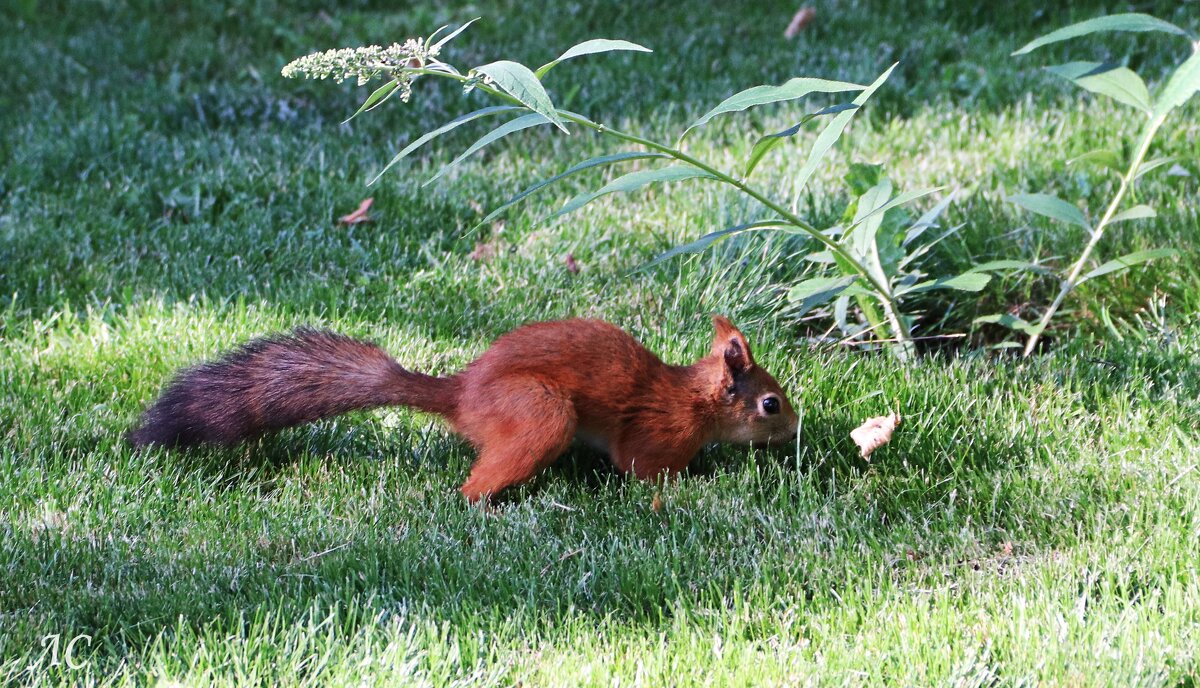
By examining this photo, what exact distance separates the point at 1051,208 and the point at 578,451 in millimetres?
1517

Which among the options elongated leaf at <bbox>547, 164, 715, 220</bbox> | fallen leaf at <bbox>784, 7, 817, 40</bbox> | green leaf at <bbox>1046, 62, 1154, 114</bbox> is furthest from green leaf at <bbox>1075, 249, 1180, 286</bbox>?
fallen leaf at <bbox>784, 7, 817, 40</bbox>

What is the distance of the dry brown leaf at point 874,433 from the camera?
125 inches

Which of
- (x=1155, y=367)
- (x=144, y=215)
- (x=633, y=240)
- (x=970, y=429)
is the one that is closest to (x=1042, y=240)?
(x=1155, y=367)

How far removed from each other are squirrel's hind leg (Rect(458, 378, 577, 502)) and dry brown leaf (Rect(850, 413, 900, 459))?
787 millimetres

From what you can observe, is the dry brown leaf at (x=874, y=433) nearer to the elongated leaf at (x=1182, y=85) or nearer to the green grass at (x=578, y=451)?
the green grass at (x=578, y=451)

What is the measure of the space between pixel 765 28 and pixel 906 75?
0.97 meters

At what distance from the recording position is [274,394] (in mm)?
3061

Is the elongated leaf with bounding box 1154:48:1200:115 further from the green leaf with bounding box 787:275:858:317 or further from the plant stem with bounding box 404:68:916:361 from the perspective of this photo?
the green leaf with bounding box 787:275:858:317

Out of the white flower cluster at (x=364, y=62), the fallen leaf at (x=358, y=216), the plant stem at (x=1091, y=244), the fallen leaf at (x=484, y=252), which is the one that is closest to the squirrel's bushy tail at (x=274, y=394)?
the white flower cluster at (x=364, y=62)

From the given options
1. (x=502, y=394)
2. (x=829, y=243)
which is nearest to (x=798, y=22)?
(x=829, y=243)

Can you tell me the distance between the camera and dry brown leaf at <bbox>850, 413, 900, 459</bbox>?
3166mm

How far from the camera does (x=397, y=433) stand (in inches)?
134

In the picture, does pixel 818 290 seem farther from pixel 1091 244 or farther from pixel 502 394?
pixel 502 394

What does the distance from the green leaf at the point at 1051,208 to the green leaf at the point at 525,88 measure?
163cm
